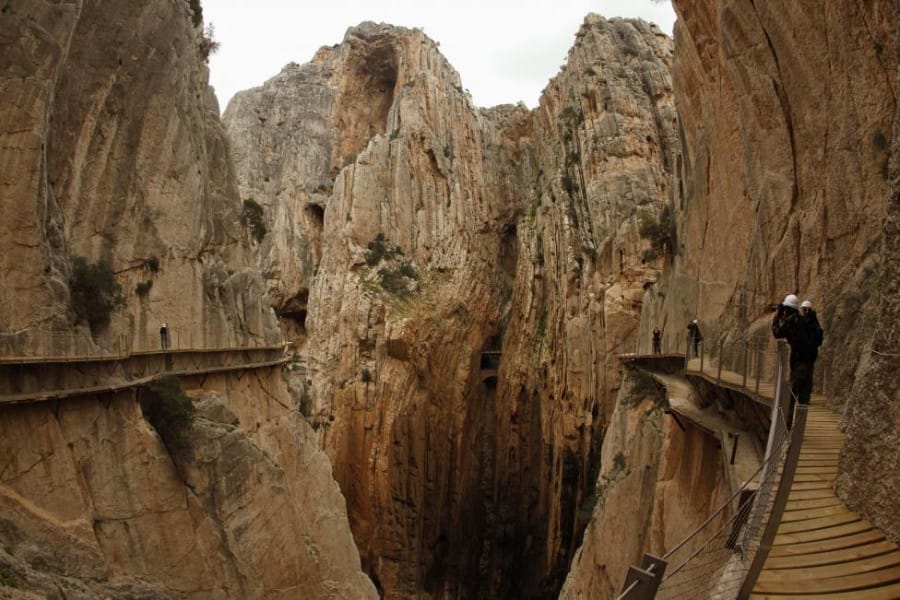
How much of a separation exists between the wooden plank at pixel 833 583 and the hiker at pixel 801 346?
3407 mm

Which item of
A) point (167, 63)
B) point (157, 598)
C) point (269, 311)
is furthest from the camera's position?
point (269, 311)

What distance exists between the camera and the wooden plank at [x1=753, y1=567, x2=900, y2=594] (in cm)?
448

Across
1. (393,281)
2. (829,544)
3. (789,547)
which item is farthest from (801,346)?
(393,281)

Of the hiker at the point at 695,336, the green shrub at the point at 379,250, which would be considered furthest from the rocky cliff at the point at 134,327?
the green shrub at the point at 379,250

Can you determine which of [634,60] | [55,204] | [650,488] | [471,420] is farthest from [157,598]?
[634,60]

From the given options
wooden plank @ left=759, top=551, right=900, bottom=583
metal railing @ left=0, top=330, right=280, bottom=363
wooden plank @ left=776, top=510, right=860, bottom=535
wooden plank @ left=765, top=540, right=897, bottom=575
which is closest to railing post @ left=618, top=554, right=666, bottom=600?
wooden plank @ left=759, top=551, right=900, bottom=583

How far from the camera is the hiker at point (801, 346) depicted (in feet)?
26.0

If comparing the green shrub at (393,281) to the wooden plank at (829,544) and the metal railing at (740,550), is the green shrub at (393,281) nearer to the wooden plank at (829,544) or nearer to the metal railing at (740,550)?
the metal railing at (740,550)

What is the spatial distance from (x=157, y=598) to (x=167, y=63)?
12.5 metres

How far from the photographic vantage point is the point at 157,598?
13.1 m

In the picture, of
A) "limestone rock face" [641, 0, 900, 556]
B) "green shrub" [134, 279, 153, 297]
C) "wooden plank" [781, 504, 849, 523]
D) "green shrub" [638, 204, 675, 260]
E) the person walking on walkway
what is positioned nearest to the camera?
"wooden plank" [781, 504, 849, 523]

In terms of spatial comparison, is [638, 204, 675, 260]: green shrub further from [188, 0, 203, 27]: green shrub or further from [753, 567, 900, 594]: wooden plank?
[753, 567, 900, 594]: wooden plank

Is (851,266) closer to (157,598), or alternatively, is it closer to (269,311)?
(157,598)

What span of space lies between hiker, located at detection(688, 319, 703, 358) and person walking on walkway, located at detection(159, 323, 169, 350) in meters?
11.8
